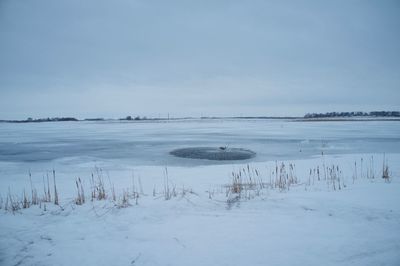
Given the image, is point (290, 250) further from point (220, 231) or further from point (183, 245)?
point (183, 245)

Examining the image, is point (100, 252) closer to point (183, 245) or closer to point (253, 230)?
point (183, 245)

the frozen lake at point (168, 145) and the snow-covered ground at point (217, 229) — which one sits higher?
the snow-covered ground at point (217, 229)

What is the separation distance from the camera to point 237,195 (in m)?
5.29

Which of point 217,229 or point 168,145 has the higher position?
point 217,229

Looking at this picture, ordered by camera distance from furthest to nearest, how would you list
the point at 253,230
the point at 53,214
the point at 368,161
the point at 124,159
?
the point at 124,159
the point at 368,161
the point at 53,214
the point at 253,230

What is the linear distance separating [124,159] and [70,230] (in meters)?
8.28

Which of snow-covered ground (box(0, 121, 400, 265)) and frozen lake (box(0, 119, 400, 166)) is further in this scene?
frozen lake (box(0, 119, 400, 166))

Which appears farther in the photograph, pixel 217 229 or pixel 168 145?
pixel 168 145

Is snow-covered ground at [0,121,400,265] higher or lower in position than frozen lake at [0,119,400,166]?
higher

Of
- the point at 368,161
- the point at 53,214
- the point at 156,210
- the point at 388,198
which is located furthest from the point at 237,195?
the point at 368,161

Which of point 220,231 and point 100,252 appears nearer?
point 100,252

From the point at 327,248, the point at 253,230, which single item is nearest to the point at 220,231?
the point at 253,230

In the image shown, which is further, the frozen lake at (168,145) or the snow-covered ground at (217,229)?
the frozen lake at (168,145)

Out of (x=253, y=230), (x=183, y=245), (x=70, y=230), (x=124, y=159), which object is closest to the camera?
(x=183, y=245)
